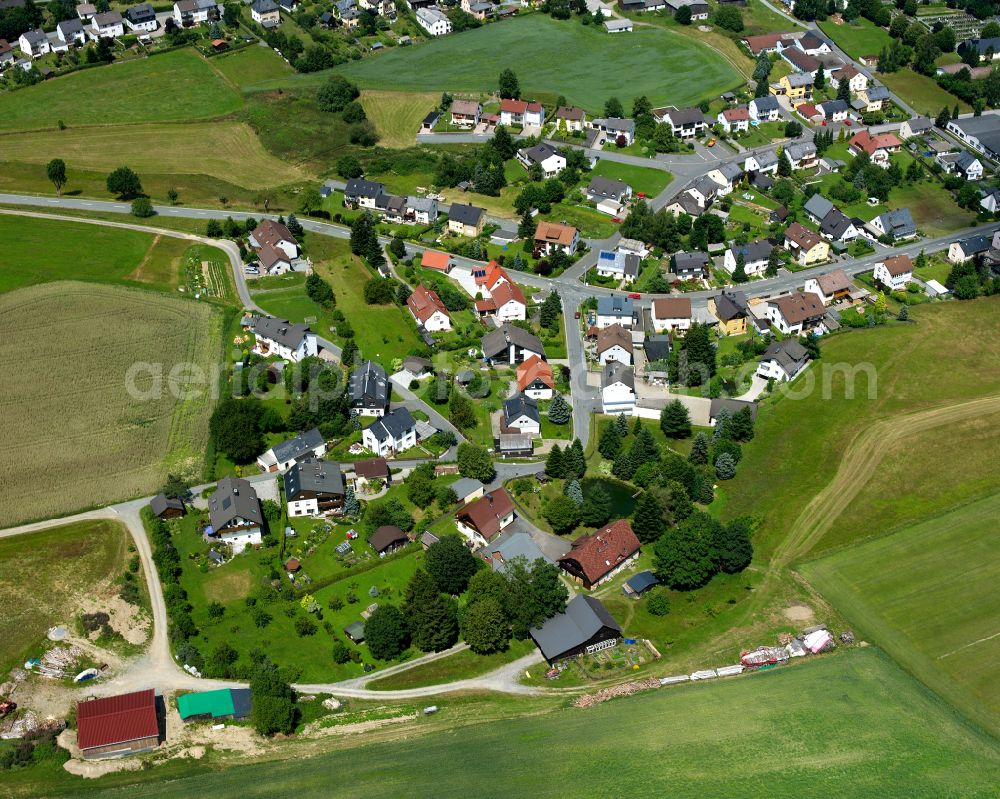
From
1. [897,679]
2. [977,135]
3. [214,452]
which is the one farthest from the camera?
[977,135]

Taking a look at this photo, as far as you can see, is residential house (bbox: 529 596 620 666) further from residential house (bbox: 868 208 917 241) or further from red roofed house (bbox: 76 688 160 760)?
residential house (bbox: 868 208 917 241)

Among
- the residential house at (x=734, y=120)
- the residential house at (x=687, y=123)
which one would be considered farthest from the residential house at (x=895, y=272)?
the residential house at (x=687, y=123)

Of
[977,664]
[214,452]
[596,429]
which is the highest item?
[214,452]

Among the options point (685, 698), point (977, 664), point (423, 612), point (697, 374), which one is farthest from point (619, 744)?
point (697, 374)

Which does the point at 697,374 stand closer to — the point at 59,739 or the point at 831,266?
the point at 831,266

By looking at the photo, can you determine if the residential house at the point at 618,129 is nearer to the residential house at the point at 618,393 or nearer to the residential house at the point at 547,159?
the residential house at the point at 547,159

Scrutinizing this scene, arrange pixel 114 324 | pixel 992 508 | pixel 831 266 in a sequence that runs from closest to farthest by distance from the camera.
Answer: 1. pixel 992 508
2. pixel 114 324
3. pixel 831 266
